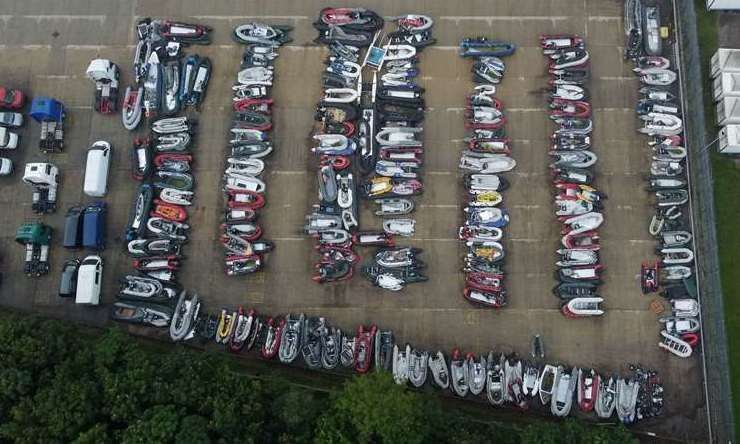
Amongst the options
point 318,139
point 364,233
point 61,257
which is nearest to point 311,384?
point 364,233

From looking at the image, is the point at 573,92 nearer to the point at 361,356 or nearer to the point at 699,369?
the point at 699,369

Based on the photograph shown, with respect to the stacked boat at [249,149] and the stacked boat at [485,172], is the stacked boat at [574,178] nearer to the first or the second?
the stacked boat at [485,172]

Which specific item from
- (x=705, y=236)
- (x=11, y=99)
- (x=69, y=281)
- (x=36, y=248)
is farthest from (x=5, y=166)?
(x=705, y=236)

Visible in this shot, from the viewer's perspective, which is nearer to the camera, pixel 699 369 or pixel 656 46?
pixel 699 369

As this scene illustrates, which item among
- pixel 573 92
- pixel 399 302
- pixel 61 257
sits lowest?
pixel 399 302

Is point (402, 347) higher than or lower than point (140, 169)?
lower

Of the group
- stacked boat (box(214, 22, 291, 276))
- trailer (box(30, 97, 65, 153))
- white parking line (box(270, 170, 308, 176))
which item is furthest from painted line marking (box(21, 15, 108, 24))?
white parking line (box(270, 170, 308, 176))

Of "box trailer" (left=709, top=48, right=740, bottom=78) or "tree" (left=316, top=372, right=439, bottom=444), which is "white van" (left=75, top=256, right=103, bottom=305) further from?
"box trailer" (left=709, top=48, right=740, bottom=78)
